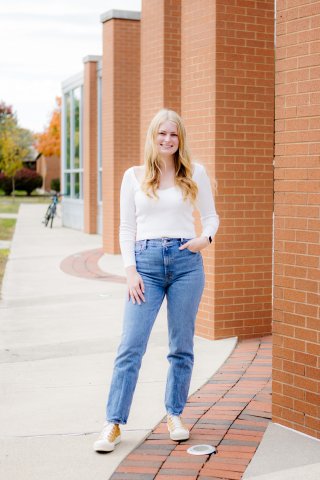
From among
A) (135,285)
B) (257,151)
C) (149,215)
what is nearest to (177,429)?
(135,285)

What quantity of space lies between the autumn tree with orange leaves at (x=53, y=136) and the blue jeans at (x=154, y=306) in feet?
182

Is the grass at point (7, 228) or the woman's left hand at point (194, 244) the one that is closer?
the woman's left hand at point (194, 244)

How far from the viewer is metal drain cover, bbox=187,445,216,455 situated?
4.51 m

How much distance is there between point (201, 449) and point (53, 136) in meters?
58.1

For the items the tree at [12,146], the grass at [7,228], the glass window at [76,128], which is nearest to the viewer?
the grass at [7,228]

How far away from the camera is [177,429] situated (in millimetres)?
4703

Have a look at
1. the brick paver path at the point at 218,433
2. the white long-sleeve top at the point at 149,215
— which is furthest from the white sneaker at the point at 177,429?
the white long-sleeve top at the point at 149,215

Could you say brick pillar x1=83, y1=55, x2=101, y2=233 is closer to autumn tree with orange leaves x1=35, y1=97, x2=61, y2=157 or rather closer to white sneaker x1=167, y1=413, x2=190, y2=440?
white sneaker x1=167, y1=413, x2=190, y2=440

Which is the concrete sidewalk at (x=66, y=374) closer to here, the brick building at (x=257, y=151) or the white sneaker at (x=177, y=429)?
the white sneaker at (x=177, y=429)

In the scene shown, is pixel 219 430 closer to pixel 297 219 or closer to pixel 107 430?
pixel 107 430

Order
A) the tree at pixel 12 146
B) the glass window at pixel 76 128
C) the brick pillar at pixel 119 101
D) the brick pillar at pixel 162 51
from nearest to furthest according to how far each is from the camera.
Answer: the brick pillar at pixel 162 51
the brick pillar at pixel 119 101
the glass window at pixel 76 128
the tree at pixel 12 146

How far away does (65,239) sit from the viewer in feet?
66.8

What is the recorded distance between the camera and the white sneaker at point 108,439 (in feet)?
14.9

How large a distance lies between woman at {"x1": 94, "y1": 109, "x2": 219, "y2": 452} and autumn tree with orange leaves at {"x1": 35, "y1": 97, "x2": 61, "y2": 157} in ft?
182
